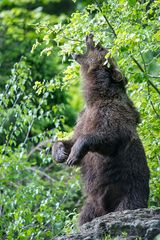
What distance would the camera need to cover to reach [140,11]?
320 inches

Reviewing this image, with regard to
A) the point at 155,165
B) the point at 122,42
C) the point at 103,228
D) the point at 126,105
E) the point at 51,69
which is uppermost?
the point at 51,69

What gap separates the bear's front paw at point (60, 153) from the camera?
327 inches

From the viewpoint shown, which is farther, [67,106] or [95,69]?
[67,106]

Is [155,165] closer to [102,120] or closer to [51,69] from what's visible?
[102,120]

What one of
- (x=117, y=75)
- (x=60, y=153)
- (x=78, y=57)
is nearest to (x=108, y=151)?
(x=60, y=153)

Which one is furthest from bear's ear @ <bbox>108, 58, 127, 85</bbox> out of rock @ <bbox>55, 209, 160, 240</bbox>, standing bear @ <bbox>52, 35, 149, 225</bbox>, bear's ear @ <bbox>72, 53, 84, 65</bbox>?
rock @ <bbox>55, 209, 160, 240</bbox>

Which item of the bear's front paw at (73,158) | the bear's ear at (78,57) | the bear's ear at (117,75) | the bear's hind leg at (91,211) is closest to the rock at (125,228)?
the bear's front paw at (73,158)

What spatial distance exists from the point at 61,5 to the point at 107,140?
10.9m

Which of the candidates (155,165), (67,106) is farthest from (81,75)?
(67,106)

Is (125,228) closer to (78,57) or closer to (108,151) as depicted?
(108,151)

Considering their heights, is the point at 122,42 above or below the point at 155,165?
above

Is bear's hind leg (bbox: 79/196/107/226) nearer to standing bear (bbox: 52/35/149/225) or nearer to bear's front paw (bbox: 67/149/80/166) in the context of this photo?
standing bear (bbox: 52/35/149/225)

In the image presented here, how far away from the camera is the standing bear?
784cm

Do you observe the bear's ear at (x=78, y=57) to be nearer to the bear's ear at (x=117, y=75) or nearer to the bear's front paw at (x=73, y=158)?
the bear's ear at (x=117, y=75)
